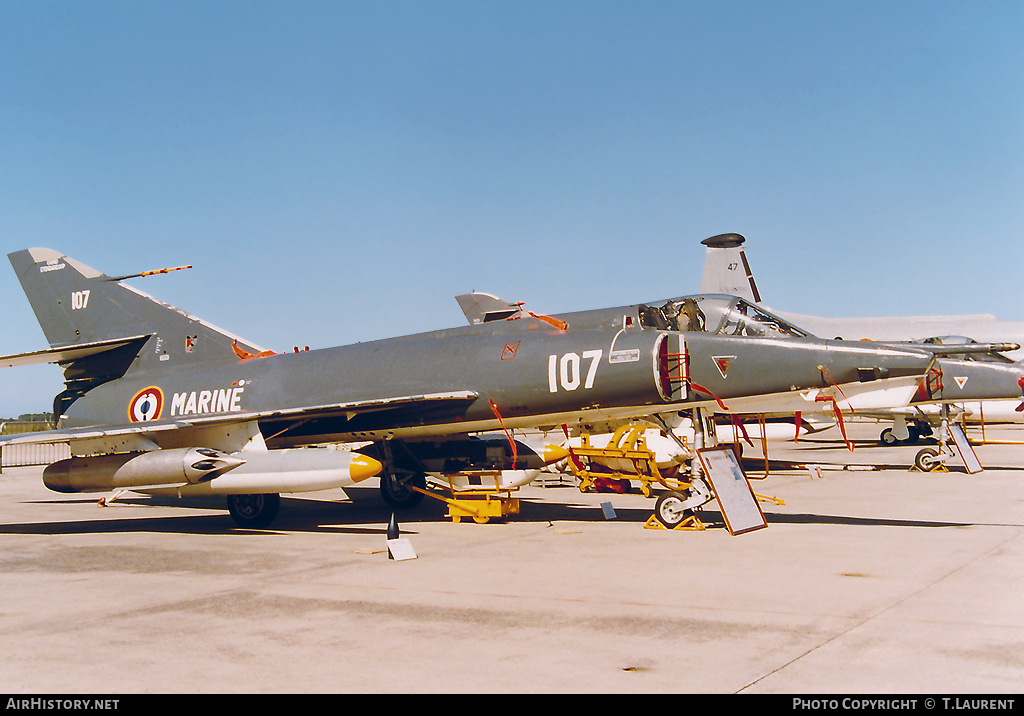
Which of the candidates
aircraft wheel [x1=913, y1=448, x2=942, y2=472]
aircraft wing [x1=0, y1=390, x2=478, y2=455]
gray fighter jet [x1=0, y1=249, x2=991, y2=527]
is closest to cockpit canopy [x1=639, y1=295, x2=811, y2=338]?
gray fighter jet [x1=0, y1=249, x2=991, y2=527]

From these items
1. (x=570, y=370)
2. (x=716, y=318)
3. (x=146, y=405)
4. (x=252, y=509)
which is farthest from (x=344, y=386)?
(x=716, y=318)

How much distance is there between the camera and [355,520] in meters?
12.6

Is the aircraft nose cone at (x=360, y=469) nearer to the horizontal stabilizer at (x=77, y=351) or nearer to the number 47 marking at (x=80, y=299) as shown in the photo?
the horizontal stabilizer at (x=77, y=351)

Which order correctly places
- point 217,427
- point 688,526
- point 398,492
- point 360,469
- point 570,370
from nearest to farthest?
point 360,469
point 688,526
point 570,370
point 217,427
point 398,492

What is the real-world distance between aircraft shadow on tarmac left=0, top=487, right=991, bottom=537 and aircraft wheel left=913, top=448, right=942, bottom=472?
313 inches

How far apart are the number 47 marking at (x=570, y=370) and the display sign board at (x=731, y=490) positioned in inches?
70.1

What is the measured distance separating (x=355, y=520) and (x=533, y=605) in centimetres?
684

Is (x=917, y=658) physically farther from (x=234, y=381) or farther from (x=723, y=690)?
(x=234, y=381)

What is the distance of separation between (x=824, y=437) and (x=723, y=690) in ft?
108

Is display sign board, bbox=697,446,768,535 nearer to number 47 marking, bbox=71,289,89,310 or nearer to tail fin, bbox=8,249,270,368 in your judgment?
tail fin, bbox=8,249,270,368

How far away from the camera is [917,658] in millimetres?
4676

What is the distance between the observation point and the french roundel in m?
13.8

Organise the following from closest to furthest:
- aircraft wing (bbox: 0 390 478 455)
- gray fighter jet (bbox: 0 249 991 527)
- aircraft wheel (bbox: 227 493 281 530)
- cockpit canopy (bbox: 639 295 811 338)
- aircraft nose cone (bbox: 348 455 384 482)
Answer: aircraft nose cone (bbox: 348 455 384 482), gray fighter jet (bbox: 0 249 991 527), cockpit canopy (bbox: 639 295 811 338), aircraft wing (bbox: 0 390 478 455), aircraft wheel (bbox: 227 493 281 530)

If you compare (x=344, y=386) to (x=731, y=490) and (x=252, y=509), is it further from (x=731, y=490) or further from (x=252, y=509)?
(x=731, y=490)
